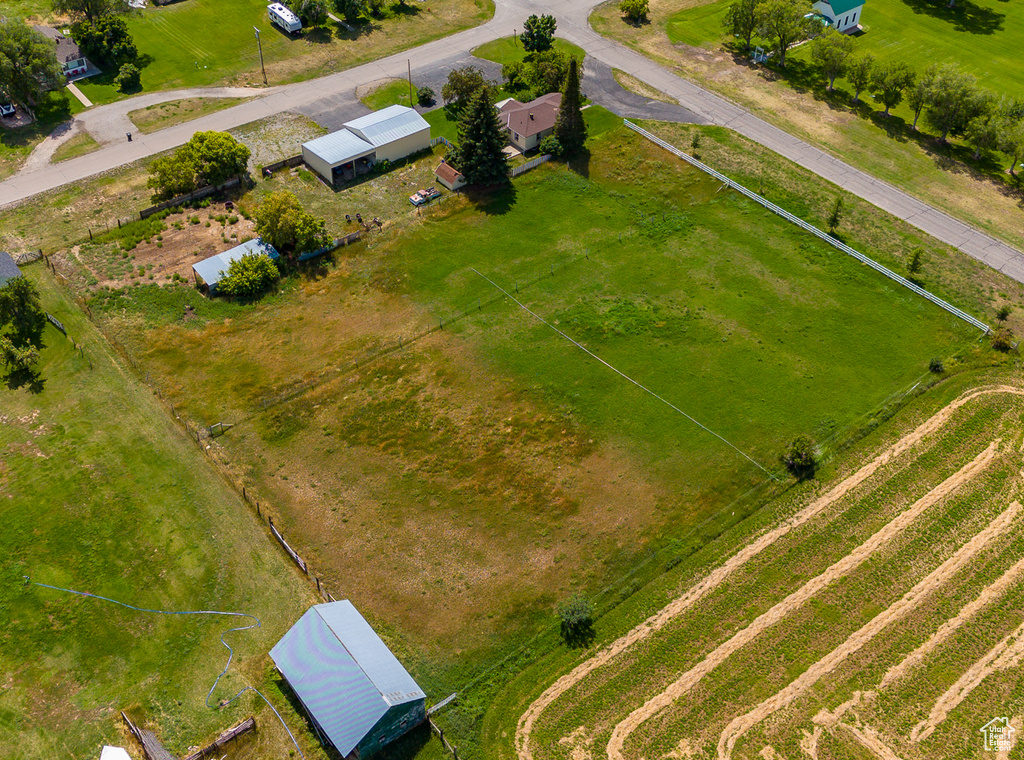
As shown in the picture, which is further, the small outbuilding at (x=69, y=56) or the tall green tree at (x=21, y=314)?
the small outbuilding at (x=69, y=56)

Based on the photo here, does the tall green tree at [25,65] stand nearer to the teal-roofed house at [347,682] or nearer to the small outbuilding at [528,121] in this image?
the small outbuilding at [528,121]

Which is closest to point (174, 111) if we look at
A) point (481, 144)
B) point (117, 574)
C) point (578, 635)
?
point (481, 144)

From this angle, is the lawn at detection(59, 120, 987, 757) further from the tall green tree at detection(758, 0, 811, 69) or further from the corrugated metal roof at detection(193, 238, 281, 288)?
the tall green tree at detection(758, 0, 811, 69)

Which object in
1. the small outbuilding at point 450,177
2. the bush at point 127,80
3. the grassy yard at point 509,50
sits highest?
the bush at point 127,80

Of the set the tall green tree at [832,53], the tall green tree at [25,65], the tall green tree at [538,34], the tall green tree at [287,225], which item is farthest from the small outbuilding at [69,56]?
the tall green tree at [832,53]

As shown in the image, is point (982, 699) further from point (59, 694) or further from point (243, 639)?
point (59, 694)

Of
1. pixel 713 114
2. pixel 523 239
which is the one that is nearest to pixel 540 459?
pixel 523 239

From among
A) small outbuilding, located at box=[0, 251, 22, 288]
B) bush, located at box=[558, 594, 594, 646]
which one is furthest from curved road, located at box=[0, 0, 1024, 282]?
bush, located at box=[558, 594, 594, 646]
